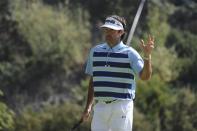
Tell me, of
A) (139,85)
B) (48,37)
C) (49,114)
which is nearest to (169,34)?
(48,37)

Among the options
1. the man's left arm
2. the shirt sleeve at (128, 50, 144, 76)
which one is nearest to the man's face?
the shirt sleeve at (128, 50, 144, 76)

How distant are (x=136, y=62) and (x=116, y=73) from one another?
0.77ft

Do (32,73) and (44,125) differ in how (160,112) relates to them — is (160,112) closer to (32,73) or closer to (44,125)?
(44,125)

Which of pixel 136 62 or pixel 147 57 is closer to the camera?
pixel 147 57

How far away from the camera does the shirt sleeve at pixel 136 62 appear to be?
7270 millimetres

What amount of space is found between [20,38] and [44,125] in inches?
537

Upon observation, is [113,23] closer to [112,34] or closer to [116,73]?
[112,34]

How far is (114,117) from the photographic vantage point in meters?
7.49

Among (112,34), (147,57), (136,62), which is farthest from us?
(112,34)

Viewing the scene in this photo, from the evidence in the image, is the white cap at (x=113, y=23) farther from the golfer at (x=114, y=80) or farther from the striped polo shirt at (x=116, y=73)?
the striped polo shirt at (x=116, y=73)

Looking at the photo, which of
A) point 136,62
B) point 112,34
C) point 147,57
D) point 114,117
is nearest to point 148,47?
point 147,57

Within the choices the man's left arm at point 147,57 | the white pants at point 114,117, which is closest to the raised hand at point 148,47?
the man's left arm at point 147,57

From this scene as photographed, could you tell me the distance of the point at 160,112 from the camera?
3388 cm

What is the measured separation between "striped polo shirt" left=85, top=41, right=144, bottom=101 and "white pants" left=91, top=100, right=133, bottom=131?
74 mm
